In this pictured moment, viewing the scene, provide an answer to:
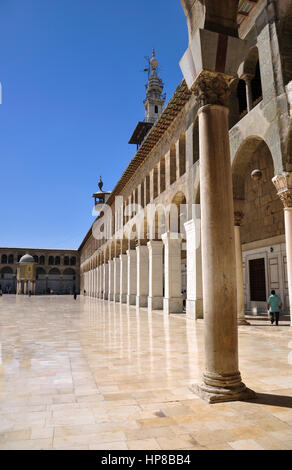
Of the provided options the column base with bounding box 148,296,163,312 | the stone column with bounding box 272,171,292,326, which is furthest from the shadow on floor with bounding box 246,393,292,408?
the column base with bounding box 148,296,163,312

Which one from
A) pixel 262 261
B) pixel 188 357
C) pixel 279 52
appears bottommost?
pixel 188 357

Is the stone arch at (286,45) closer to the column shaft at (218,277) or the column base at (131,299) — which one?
the column shaft at (218,277)

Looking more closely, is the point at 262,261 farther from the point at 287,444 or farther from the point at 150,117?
the point at 150,117

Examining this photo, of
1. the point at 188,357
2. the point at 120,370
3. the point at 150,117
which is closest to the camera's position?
the point at 120,370

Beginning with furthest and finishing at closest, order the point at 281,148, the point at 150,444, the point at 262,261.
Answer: the point at 262,261, the point at 281,148, the point at 150,444

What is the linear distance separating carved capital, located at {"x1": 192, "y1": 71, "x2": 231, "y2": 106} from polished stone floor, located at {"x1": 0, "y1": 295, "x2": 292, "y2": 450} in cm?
389

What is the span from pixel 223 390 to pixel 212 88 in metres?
3.93

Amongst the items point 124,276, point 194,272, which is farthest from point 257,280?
point 124,276

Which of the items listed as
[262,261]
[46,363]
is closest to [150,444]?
[46,363]

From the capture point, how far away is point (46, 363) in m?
6.67

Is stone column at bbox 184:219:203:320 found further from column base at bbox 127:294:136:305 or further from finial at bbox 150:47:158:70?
finial at bbox 150:47:158:70

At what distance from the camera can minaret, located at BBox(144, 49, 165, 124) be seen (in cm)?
5269

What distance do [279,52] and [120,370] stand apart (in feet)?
31.0

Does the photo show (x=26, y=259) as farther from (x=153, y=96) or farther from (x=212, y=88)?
(x=212, y=88)
